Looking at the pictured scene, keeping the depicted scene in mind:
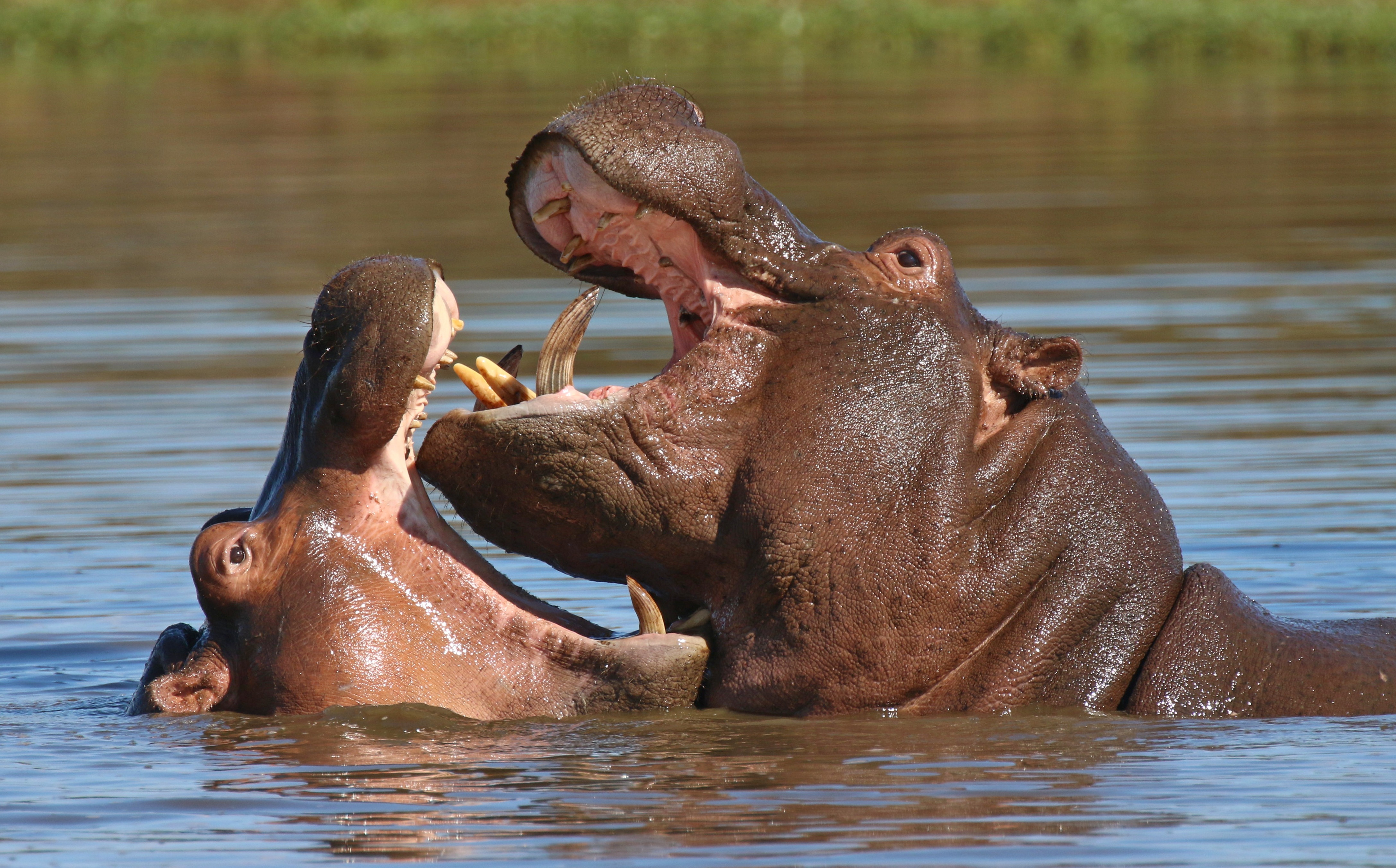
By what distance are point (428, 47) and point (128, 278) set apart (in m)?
28.2

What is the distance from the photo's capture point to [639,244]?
561 centimetres

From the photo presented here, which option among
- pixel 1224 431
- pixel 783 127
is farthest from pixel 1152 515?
pixel 783 127

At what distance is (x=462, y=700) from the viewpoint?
18.0 ft

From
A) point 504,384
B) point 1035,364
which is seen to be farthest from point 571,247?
point 1035,364

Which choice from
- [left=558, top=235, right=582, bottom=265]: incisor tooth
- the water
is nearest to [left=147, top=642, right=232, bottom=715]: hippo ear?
the water

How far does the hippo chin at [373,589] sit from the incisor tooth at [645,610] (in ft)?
0.11

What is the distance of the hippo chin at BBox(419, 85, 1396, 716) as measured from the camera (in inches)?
211

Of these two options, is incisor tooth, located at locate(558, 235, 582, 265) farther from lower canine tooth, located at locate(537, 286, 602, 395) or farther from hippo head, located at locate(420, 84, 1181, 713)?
lower canine tooth, located at locate(537, 286, 602, 395)

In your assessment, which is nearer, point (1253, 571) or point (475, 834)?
point (475, 834)

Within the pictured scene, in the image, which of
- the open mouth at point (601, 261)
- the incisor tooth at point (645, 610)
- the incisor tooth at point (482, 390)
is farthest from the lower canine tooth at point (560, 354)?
the incisor tooth at point (645, 610)

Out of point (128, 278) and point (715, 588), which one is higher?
point (715, 588)

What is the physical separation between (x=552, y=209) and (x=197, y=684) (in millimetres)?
1465

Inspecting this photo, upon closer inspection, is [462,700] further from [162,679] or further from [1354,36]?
[1354,36]

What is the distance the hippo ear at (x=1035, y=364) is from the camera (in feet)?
18.4
